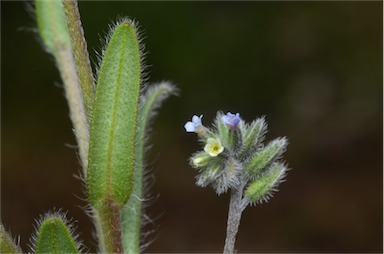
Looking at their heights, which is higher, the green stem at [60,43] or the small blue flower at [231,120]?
the green stem at [60,43]

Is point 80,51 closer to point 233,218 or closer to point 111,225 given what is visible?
point 111,225

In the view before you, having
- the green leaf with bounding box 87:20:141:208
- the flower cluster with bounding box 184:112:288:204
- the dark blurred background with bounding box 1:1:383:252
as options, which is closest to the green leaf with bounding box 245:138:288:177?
the flower cluster with bounding box 184:112:288:204

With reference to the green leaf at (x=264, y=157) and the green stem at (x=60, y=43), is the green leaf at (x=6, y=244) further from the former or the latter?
the green leaf at (x=264, y=157)

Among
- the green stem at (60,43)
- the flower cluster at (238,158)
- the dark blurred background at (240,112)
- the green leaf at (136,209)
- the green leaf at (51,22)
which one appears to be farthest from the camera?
the dark blurred background at (240,112)

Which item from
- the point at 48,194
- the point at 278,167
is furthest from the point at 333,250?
the point at 278,167

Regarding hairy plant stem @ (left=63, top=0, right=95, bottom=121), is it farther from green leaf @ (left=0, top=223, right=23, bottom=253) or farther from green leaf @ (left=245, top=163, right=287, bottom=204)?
green leaf @ (left=245, top=163, right=287, bottom=204)

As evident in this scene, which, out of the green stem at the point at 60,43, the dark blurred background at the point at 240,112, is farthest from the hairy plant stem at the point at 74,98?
the dark blurred background at the point at 240,112
